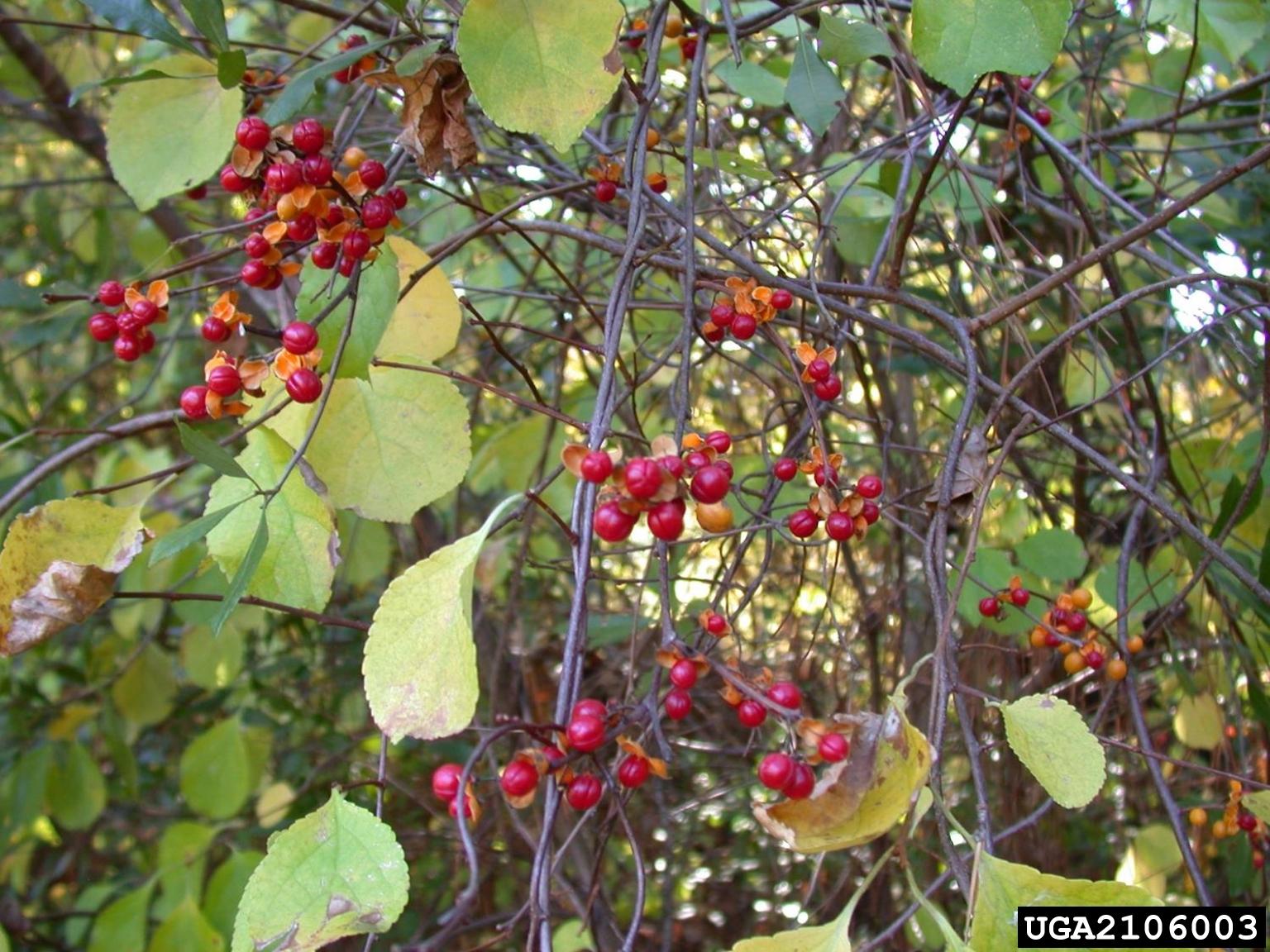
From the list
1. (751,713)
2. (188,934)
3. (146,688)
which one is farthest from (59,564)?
(146,688)

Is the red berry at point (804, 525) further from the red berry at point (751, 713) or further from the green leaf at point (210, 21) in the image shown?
the green leaf at point (210, 21)

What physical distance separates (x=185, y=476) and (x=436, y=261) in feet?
3.99

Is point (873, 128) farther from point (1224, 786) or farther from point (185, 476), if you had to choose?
point (185, 476)

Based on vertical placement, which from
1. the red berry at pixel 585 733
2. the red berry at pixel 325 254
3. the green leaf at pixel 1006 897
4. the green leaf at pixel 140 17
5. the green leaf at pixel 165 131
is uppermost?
the green leaf at pixel 165 131

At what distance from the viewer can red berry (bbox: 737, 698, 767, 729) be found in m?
0.51

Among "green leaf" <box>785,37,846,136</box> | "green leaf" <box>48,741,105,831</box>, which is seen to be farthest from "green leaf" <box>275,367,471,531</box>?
"green leaf" <box>48,741,105,831</box>

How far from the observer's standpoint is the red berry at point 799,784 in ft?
1.49

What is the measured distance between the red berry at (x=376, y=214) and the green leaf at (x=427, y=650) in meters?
0.23

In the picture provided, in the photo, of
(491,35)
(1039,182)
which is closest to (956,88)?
(491,35)

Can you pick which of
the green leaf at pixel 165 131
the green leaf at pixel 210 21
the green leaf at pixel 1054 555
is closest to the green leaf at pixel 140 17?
the green leaf at pixel 210 21

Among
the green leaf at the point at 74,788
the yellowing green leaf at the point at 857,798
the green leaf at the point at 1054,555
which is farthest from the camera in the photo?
the green leaf at the point at 74,788

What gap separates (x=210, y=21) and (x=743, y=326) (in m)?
0.39

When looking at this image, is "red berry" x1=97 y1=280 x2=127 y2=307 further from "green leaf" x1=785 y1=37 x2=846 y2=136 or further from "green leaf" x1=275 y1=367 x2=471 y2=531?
"green leaf" x1=785 y1=37 x2=846 y2=136

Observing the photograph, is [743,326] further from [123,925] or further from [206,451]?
[123,925]
